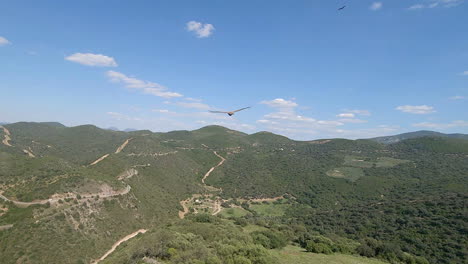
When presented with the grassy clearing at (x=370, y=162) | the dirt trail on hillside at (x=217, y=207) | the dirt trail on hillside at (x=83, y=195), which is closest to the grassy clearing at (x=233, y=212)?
the dirt trail on hillside at (x=217, y=207)

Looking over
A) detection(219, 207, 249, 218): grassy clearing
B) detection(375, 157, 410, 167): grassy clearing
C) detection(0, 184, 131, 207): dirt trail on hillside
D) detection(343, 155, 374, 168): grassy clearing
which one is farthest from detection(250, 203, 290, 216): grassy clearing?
detection(375, 157, 410, 167): grassy clearing

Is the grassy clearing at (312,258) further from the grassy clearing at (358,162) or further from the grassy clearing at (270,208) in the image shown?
the grassy clearing at (358,162)

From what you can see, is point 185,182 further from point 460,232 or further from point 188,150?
point 460,232

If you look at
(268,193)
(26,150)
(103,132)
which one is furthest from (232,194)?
(103,132)

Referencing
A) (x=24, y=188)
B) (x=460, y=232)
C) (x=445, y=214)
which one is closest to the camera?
(x=460, y=232)

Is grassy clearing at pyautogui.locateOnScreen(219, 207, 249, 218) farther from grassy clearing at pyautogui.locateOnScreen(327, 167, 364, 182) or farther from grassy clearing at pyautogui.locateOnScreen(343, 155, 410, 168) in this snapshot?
grassy clearing at pyautogui.locateOnScreen(343, 155, 410, 168)
